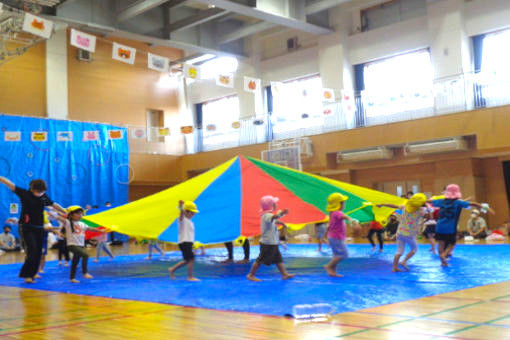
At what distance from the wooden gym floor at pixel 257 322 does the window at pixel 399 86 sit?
1006 centimetres

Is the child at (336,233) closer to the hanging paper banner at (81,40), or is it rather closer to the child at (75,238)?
the child at (75,238)

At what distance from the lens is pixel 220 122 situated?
19625mm

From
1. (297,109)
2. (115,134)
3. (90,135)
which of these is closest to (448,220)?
(297,109)

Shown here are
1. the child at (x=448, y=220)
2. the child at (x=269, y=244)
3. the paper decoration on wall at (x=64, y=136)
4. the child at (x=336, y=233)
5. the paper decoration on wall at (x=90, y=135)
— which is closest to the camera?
the child at (x=269, y=244)

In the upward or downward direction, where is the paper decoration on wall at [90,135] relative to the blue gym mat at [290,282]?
upward

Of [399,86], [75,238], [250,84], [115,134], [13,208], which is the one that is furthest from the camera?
[115,134]

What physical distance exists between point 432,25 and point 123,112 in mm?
10287

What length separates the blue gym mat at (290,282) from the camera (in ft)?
16.2

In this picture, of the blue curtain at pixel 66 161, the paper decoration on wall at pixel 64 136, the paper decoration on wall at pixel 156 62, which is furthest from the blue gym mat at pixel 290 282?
the paper decoration on wall at pixel 64 136

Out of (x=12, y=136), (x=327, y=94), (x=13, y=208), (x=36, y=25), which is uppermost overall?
(x=36, y=25)

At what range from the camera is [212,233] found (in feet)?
25.4

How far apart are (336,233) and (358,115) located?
942 cm

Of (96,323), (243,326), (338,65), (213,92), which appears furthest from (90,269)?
(213,92)

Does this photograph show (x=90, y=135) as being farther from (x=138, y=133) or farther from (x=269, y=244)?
(x=269, y=244)
